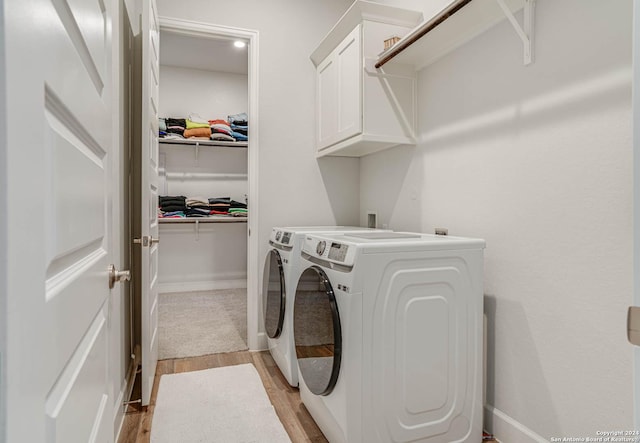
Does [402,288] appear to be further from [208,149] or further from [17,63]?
[208,149]

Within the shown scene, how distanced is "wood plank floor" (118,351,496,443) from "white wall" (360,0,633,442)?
47 cm

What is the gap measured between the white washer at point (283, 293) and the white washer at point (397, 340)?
396 mm

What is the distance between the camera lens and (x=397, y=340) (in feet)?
4.83

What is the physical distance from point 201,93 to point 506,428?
172 inches

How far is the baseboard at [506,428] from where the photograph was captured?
155cm

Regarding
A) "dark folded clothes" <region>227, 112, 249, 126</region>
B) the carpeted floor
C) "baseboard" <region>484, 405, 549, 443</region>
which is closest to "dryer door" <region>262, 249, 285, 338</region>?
the carpeted floor

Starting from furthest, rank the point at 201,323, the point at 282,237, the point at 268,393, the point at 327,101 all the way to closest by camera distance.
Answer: the point at 201,323 → the point at 327,101 → the point at 282,237 → the point at 268,393

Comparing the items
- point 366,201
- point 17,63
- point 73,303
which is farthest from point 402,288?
point 366,201

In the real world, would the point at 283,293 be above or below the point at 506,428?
above

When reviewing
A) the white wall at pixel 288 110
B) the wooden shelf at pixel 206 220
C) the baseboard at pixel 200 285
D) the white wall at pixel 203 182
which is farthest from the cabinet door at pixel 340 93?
the baseboard at pixel 200 285

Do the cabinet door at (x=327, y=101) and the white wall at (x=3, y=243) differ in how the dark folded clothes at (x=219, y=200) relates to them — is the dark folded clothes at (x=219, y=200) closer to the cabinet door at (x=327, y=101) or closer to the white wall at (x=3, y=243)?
the cabinet door at (x=327, y=101)

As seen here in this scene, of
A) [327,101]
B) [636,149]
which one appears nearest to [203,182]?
[327,101]

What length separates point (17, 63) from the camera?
1.11 ft

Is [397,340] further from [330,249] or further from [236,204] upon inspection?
[236,204]
